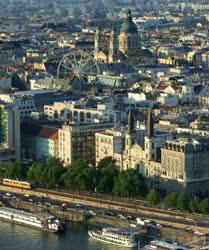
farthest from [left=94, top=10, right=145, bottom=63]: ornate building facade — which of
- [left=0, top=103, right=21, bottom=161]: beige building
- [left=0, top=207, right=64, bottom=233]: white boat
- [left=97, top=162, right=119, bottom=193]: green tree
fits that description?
[left=0, top=207, right=64, bottom=233]: white boat

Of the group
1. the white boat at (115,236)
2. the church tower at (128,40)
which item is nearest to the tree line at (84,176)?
the white boat at (115,236)

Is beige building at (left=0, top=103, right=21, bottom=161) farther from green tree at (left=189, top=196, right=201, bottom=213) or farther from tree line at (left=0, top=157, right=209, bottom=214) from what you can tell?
green tree at (left=189, top=196, right=201, bottom=213)

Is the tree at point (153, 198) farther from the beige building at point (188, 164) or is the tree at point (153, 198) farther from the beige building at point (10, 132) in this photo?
the beige building at point (10, 132)

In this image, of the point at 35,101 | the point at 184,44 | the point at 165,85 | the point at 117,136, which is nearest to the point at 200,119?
the point at 117,136

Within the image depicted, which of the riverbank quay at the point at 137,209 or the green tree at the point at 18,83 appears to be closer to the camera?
the riverbank quay at the point at 137,209

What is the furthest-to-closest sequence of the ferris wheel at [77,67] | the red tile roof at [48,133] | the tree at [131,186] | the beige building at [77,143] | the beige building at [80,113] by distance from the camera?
1. the ferris wheel at [77,67]
2. the beige building at [80,113]
3. the red tile roof at [48,133]
4. the beige building at [77,143]
5. the tree at [131,186]

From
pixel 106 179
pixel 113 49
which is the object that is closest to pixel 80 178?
pixel 106 179

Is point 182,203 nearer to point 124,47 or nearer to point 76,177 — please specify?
point 76,177
